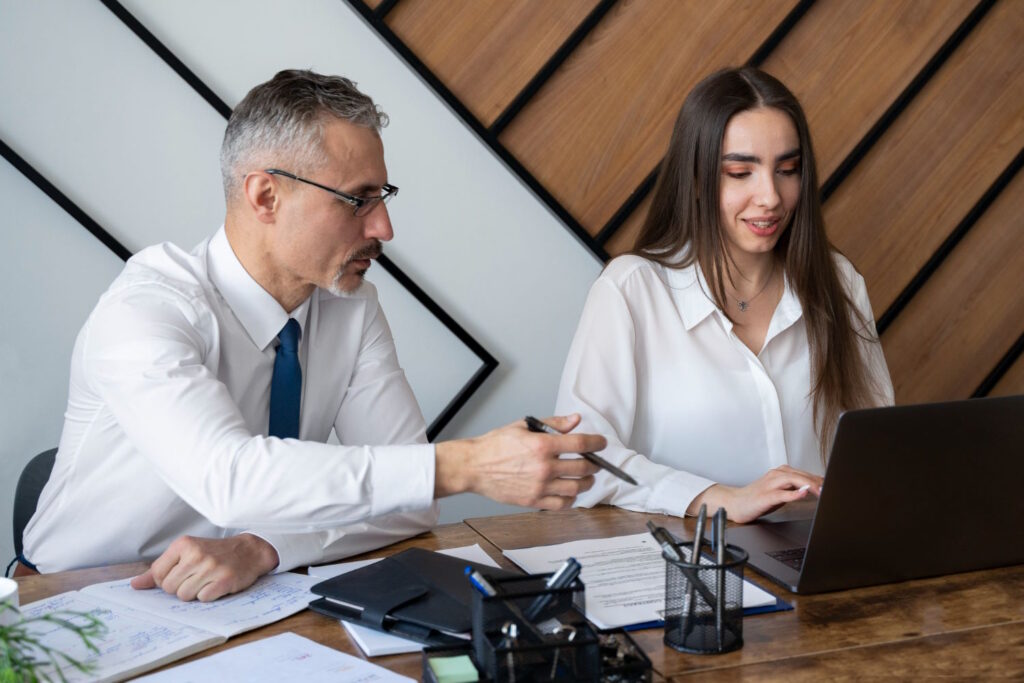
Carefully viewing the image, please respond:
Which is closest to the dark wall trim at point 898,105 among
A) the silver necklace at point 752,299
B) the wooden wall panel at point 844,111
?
the wooden wall panel at point 844,111

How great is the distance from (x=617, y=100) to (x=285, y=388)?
1404 mm

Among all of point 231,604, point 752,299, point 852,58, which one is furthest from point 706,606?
point 852,58

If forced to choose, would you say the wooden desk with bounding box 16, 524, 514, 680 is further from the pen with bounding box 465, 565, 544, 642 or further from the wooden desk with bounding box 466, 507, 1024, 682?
the wooden desk with bounding box 466, 507, 1024, 682

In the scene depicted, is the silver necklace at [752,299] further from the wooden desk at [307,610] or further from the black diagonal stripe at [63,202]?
the black diagonal stripe at [63,202]

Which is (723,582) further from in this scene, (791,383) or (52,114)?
(52,114)

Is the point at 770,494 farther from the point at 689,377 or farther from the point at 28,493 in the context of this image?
the point at 28,493

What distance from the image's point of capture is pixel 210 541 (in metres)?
1.44

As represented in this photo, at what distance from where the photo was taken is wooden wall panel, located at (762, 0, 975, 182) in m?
2.93

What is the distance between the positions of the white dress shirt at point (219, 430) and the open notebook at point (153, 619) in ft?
0.32

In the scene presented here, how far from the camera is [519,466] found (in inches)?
54.1

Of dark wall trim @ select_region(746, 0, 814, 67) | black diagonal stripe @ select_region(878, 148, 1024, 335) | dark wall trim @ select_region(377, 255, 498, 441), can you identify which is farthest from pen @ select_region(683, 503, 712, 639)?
black diagonal stripe @ select_region(878, 148, 1024, 335)

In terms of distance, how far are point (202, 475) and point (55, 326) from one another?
48.4 inches

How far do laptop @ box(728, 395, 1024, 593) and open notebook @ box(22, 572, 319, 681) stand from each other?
26.8 inches

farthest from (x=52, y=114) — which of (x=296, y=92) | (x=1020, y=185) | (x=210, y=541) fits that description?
(x=1020, y=185)
